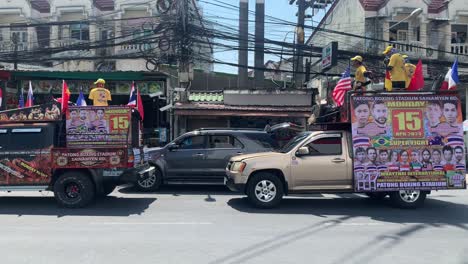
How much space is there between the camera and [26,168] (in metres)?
8.70

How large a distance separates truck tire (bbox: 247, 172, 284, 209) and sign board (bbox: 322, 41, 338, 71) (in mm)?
10164

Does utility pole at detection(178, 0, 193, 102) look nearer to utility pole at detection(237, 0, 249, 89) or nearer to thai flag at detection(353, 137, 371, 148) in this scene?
utility pole at detection(237, 0, 249, 89)

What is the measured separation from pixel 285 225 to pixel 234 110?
33.4 feet

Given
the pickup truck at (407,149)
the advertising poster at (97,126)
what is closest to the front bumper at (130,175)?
the advertising poster at (97,126)

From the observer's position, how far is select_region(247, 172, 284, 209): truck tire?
340 inches

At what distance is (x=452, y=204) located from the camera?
9.71 meters

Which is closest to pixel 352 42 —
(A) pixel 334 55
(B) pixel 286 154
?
(A) pixel 334 55

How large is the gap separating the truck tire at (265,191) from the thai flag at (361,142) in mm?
1763

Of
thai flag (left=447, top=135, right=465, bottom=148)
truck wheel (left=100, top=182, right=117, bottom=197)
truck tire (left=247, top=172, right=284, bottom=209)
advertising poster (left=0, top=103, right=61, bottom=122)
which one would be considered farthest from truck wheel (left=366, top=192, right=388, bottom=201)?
advertising poster (left=0, top=103, right=61, bottom=122)

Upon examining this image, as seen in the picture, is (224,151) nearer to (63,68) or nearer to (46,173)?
(46,173)

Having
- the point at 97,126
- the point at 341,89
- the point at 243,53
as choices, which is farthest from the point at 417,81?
the point at 243,53

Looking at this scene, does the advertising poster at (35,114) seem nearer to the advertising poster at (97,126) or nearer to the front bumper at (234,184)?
the advertising poster at (97,126)

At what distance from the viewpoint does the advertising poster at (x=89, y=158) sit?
8.66 metres

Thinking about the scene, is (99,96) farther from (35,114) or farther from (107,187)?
(107,187)
